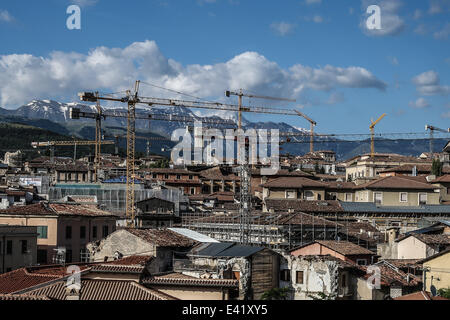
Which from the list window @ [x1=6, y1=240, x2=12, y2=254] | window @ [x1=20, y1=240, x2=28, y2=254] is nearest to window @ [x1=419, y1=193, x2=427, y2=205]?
window @ [x1=20, y1=240, x2=28, y2=254]

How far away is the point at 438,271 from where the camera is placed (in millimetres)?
34719

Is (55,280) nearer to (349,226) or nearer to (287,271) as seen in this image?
(287,271)

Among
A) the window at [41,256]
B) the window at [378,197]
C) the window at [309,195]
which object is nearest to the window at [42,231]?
the window at [41,256]

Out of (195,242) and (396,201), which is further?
(396,201)

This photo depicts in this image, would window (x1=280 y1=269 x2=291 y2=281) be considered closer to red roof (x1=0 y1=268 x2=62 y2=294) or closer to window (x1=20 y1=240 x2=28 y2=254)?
red roof (x1=0 y1=268 x2=62 y2=294)

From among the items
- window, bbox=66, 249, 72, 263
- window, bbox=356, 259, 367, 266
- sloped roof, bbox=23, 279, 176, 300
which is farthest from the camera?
window, bbox=66, 249, 72, 263

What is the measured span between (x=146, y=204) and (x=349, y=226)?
21.5 meters

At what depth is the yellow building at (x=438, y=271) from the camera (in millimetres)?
34375

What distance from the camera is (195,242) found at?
3884cm

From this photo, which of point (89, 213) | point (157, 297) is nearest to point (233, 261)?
point (157, 297)

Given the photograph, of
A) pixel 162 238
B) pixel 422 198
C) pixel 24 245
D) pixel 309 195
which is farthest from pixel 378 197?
pixel 24 245

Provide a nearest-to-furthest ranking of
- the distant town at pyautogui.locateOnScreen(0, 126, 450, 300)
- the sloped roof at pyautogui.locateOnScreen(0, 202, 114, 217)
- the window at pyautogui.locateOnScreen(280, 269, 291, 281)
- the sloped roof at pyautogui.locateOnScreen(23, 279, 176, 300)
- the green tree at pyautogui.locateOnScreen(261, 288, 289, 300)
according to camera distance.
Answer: the sloped roof at pyautogui.locateOnScreen(23, 279, 176, 300) < the distant town at pyautogui.locateOnScreen(0, 126, 450, 300) < the green tree at pyautogui.locateOnScreen(261, 288, 289, 300) < the window at pyautogui.locateOnScreen(280, 269, 291, 281) < the sloped roof at pyautogui.locateOnScreen(0, 202, 114, 217)

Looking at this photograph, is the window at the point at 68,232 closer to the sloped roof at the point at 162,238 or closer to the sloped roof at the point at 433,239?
the sloped roof at the point at 162,238

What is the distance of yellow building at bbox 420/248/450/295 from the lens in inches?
1353
